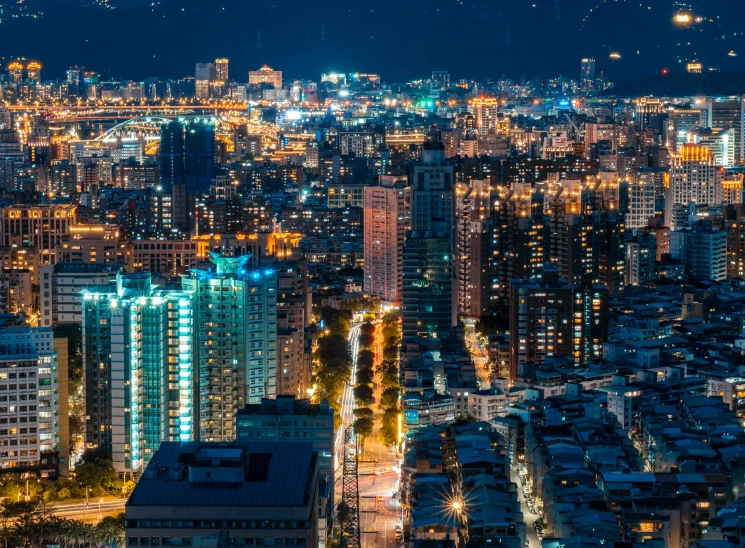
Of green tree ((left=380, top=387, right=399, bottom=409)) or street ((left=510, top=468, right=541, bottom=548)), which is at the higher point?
green tree ((left=380, top=387, right=399, bottom=409))

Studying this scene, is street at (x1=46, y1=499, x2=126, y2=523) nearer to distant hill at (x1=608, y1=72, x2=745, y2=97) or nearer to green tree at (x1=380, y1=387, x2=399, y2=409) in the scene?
green tree at (x1=380, y1=387, x2=399, y2=409)

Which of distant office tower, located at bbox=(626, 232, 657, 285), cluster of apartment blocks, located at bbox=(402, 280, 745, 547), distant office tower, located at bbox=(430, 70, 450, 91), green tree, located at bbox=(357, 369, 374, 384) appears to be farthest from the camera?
distant office tower, located at bbox=(430, 70, 450, 91)

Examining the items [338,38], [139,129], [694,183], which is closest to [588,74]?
[338,38]

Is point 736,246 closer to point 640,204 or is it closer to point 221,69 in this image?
point 640,204

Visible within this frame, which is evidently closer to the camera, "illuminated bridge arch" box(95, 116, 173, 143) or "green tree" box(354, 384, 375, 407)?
"green tree" box(354, 384, 375, 407)

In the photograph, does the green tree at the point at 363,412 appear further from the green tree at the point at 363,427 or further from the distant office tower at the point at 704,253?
the distant office tower at the point at 704,253

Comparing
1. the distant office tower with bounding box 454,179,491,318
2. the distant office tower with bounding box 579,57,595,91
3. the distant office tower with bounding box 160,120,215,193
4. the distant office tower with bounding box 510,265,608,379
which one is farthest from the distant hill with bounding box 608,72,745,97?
the distant office tower with bounding box 510,265,608,379

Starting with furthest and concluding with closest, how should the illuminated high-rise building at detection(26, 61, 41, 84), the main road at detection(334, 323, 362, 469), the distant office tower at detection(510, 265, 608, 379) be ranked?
the illuminated high-rise building at detection(26, 61, 41, 84), the distant office tower at detection(510, 265, 608, 379), the main road at detection(334, 323, 362, 469)
